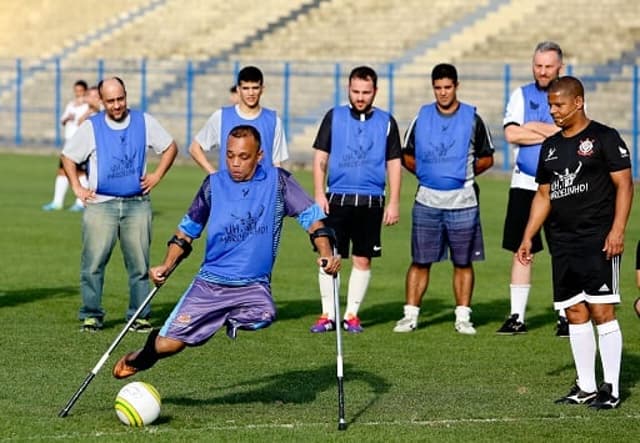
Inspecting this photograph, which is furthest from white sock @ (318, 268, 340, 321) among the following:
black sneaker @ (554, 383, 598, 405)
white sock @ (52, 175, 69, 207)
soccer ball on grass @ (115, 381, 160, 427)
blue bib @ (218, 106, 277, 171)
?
white sock @ (52, 175, 69, 207)

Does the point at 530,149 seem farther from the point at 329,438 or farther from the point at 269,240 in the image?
the point at 329,438

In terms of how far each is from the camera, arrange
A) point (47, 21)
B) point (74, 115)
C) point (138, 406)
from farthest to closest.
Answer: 1. point (47, 21)
2. point (74, 115)
3. point (138, 406)

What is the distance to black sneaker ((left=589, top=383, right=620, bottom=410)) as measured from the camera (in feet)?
32.7

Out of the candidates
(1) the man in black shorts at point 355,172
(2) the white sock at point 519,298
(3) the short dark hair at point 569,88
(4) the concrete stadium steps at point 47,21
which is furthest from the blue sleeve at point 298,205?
(4) the concrete stadium steps at point 47,21

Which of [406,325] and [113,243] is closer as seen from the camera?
[113,243]

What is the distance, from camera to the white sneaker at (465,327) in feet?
44.0

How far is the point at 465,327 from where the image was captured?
44.2 feet

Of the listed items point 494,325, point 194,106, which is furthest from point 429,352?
point 194,106

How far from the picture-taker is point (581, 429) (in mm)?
9289

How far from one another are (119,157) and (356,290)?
2.21 meters

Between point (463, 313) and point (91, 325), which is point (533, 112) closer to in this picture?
point (463, 313)

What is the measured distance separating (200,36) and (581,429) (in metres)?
41.4

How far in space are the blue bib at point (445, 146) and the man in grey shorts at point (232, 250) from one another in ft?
12.1

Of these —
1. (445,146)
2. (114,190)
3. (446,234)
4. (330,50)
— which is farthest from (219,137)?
(330,50)
